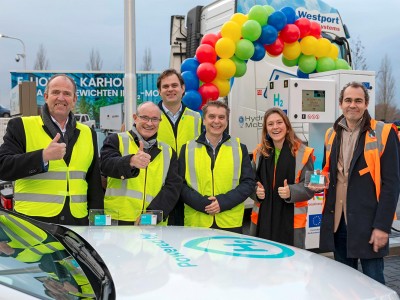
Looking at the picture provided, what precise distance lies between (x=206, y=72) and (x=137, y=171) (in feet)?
7.11

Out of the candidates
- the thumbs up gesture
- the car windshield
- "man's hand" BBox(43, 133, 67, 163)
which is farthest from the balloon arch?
the car windshield

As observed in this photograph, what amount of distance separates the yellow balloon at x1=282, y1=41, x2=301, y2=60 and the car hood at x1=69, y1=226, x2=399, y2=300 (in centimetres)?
351

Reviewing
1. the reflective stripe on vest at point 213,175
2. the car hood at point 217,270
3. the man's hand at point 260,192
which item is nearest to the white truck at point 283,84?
the man's hand at point 260,192

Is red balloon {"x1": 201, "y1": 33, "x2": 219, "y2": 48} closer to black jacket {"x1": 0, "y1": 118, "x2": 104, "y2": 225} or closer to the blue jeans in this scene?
black jacket {"x1": 0, "y1": 118, "x2": 104, "y2": 225}

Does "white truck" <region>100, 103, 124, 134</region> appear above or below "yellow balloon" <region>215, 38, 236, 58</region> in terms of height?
below

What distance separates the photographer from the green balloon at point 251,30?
4.91 meters

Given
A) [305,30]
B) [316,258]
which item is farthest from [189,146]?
[305,30]

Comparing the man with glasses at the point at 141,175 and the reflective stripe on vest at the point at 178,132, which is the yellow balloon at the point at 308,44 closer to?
the reflective stripe on vest at the point at 178,132

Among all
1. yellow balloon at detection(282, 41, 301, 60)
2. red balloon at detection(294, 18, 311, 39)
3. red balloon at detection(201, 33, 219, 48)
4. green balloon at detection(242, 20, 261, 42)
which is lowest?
yellow balloon at detection(282, 41, 301, 60)

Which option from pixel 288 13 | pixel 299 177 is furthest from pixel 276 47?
pixel 299 177

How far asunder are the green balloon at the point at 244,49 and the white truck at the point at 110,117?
8256 millimetres

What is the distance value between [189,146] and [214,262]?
1574 millimetres

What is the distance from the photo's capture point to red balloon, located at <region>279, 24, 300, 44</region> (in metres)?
5.15

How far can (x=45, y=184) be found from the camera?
9.46ft
